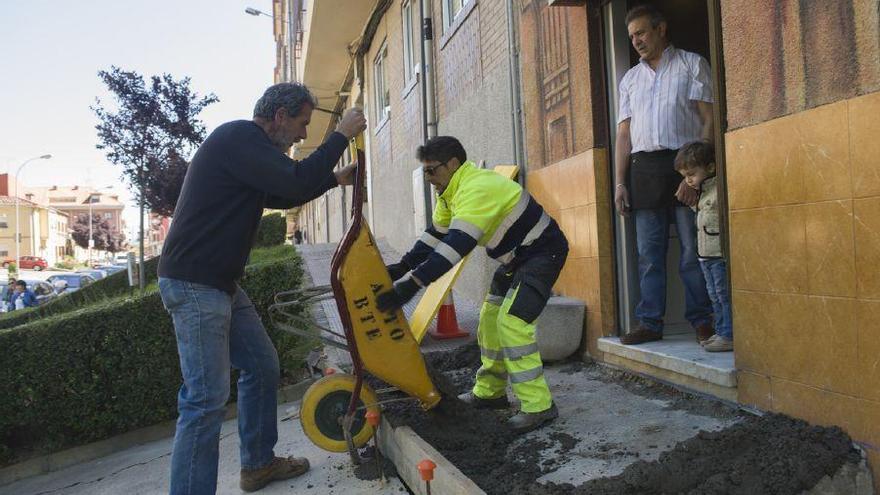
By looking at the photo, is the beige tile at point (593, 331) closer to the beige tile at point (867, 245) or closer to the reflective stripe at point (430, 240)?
the reflective stripe at point (430, 240)

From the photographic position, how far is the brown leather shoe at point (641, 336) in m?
4.43

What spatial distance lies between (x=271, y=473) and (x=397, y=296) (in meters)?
1.26

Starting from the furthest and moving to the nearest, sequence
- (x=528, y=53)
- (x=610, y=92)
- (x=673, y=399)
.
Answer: (x=528, y=53)
(x=610, y=92)
(x=673, y=399)

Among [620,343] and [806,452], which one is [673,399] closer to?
[620,343]

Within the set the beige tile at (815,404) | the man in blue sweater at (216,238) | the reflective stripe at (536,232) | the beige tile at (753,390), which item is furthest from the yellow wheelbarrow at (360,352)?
the beige tile at (815,404)

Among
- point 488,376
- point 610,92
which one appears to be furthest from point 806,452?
point 610,92

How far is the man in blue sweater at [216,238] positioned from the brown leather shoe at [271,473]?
0.61 meters

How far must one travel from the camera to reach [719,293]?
3.88 m

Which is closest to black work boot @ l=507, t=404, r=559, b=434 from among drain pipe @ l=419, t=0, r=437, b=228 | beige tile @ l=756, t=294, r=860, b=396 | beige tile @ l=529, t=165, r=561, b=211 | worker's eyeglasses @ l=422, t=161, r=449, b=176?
beige tile @ l=756, t=294, r=860, b=396

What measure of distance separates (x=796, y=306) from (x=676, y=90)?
1.73 metres

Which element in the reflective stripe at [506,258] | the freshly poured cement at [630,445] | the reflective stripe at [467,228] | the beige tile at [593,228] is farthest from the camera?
the beige tile at [593,228]

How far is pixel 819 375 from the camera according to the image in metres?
2.88

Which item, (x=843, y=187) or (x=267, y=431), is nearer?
(x=843, y=187)

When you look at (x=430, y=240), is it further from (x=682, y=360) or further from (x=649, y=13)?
(x=649, y=13)
